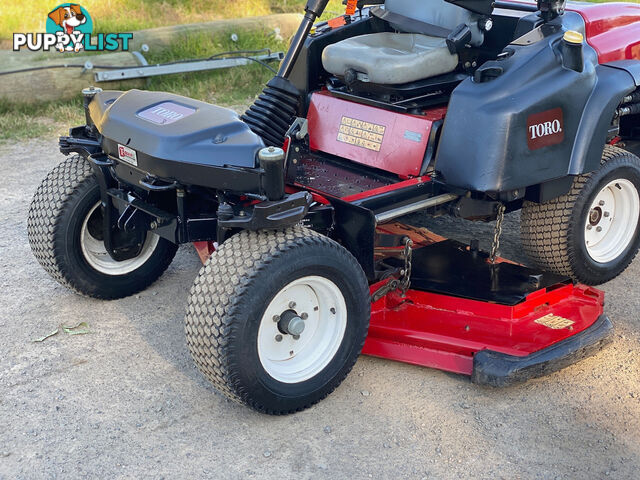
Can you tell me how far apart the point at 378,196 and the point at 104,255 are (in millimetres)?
1335

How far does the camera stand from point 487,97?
3260 millimetres

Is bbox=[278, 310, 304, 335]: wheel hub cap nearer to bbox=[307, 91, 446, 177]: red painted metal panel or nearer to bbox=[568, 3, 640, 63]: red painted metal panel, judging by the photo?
bbox=[307, 91, 446, 177]: red painted metal panel

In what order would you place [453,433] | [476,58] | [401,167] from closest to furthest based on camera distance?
[453,433] < [401,167] < [476,58]

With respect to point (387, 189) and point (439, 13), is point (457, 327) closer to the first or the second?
point (387, 189)

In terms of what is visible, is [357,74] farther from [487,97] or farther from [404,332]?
[404,332]

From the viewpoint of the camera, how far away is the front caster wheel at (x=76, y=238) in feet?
11.4

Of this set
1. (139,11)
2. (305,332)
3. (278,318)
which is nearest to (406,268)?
(305,332)

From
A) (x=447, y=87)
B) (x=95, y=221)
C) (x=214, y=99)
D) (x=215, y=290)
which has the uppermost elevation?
(x=447, y=87)

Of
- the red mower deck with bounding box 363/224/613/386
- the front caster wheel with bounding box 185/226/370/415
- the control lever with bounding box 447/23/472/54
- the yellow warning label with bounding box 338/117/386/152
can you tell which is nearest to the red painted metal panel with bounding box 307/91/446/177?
the yellow warning label with bounding box 338/117/386/152

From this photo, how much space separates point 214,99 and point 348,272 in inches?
181

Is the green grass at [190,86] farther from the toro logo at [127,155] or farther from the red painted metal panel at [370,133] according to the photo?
the toro logo at [127,155]

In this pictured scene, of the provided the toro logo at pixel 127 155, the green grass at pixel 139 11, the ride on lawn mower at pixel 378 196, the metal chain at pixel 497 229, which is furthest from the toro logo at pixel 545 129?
the green grass at pixel 139 11

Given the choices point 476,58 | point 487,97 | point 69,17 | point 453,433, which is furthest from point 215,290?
point 69,17

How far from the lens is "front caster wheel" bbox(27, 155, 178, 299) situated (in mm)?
3480
